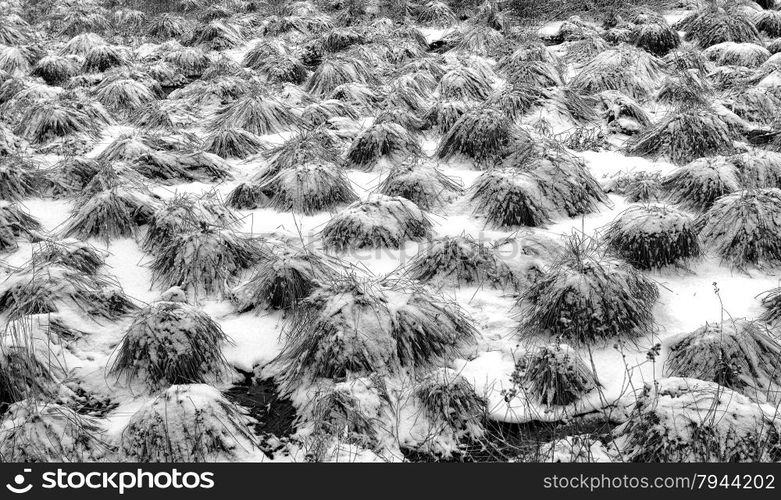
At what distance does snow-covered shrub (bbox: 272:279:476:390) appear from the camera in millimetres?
3914

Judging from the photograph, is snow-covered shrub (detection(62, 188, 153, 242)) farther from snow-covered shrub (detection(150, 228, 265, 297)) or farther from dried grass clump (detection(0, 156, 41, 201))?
dried grass clump (detection(0, 156, 41, 201))

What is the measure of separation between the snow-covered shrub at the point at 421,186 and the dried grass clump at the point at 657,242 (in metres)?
1.66

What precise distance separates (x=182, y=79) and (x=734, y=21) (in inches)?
326

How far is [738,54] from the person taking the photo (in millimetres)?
8938

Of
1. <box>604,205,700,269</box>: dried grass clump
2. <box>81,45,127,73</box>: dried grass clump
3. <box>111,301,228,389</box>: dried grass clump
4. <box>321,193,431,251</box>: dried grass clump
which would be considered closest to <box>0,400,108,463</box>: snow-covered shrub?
<box>111,301,228,389</box>: dried grass clump

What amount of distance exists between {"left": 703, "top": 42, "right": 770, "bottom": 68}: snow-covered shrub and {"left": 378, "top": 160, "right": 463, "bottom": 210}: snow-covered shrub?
17.0 feet

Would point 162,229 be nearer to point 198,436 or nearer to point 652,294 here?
point 198,436

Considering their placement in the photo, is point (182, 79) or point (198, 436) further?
point (182, 79)

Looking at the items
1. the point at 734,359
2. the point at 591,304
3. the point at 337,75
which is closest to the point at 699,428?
the point at 734,359

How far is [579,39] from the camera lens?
33.5 ft

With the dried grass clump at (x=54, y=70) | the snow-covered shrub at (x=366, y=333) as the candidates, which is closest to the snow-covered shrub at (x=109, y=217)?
the snow-covered shrub at (x=366, y=333)

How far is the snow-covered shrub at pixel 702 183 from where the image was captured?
5539 mm

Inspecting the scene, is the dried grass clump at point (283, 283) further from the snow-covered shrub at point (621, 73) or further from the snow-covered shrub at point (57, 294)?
the snow-covered shrub at point (621, 73)

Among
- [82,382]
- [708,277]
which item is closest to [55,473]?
[82,382]
